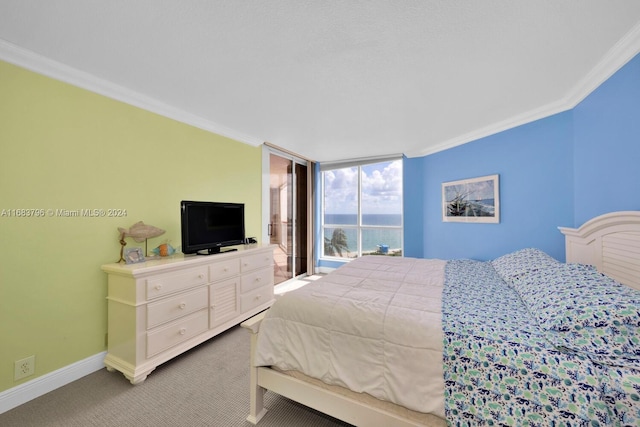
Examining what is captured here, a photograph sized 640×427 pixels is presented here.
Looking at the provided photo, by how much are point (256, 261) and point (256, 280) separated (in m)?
0.24

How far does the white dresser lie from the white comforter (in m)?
1.07

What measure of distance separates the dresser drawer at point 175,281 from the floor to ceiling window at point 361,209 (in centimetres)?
333

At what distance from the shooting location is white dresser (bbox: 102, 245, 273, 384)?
6.30 ft

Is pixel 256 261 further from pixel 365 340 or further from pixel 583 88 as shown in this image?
pixel 583 88

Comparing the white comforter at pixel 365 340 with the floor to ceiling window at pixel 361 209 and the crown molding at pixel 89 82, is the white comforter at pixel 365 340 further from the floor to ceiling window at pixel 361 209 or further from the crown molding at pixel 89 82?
the floor to ceiling window at pixel 361 209

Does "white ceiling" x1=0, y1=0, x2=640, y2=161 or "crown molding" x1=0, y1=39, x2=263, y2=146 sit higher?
"white ceiling" x1=0, y1=0, x2=640, y2=161

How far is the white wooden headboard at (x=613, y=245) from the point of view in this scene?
160cm

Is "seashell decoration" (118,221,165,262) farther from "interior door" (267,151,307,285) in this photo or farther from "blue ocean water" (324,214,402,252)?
"blue ocean water" (324,214,402,252)

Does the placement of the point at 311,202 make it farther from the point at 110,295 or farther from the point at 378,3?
the point at 378,3

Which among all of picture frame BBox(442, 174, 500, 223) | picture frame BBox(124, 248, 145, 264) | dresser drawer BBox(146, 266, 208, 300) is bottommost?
dresser drawer BBox(146, 266, 208, 300)

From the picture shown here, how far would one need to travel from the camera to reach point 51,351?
6.05 ft

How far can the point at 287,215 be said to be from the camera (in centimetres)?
466

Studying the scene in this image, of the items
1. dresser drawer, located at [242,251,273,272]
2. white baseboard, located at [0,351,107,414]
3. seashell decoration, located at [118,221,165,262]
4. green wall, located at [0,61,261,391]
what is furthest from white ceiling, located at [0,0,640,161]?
white baseboard, located at [0,351,107,414]

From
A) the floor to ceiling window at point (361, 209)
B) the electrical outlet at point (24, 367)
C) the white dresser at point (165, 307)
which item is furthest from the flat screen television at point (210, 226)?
the floor to ceiling window at point (361, 209)
